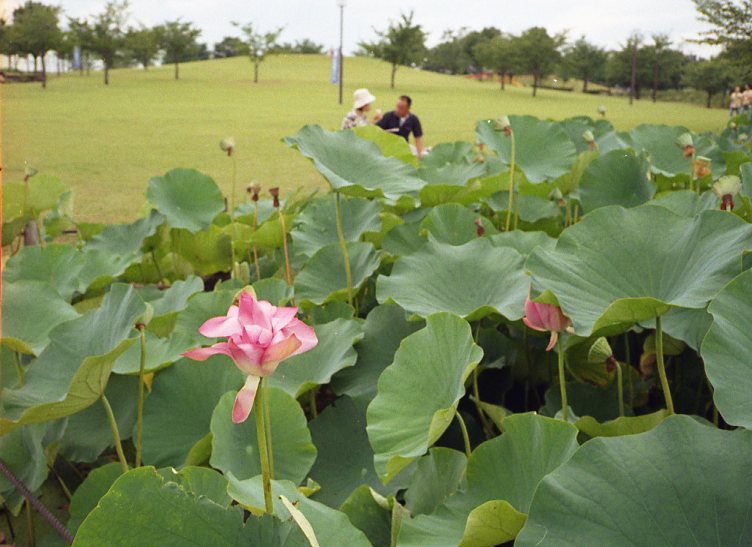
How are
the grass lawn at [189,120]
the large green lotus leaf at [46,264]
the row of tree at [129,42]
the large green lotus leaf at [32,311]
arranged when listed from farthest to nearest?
the row of tree at [129,42] < the grass lawn at [189,120] < the large green lotus leaf at [46,264] < the large green lotus leaf at [32,311]

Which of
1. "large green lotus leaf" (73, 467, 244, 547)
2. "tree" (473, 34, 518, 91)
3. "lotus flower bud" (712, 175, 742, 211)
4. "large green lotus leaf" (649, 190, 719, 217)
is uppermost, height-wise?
"tree" (473, 34, 518, 91)

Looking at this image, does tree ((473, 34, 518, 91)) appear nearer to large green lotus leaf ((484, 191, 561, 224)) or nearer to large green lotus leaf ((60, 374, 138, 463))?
large green lotus leaf ((484, 191, 561, 224))

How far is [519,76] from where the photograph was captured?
33344mm

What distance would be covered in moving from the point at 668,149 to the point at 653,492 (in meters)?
1.44

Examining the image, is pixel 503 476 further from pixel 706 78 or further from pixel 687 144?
pixel 706 78

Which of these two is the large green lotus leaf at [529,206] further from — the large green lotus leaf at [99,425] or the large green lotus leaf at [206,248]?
the large green lotus leaf at [99,425]

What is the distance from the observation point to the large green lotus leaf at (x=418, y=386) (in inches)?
27.7

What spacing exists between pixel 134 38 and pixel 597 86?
75.6ft

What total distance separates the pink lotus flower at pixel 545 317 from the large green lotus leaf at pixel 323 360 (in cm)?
30

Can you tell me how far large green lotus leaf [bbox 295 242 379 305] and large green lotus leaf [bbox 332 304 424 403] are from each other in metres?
0.17

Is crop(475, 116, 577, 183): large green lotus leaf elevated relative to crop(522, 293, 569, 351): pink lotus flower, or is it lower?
elevated

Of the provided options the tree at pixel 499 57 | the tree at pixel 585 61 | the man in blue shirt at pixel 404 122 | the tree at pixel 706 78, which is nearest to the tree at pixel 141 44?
the tree at pixel 499 57

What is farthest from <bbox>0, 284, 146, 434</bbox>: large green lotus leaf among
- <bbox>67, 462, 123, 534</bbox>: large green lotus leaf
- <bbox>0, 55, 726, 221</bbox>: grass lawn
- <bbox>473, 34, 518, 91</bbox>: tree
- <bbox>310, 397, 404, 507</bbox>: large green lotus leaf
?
<bbox>473, 34, 518, 91</bbox>: tree

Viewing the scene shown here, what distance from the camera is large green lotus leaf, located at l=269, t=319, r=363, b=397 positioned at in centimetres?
95
